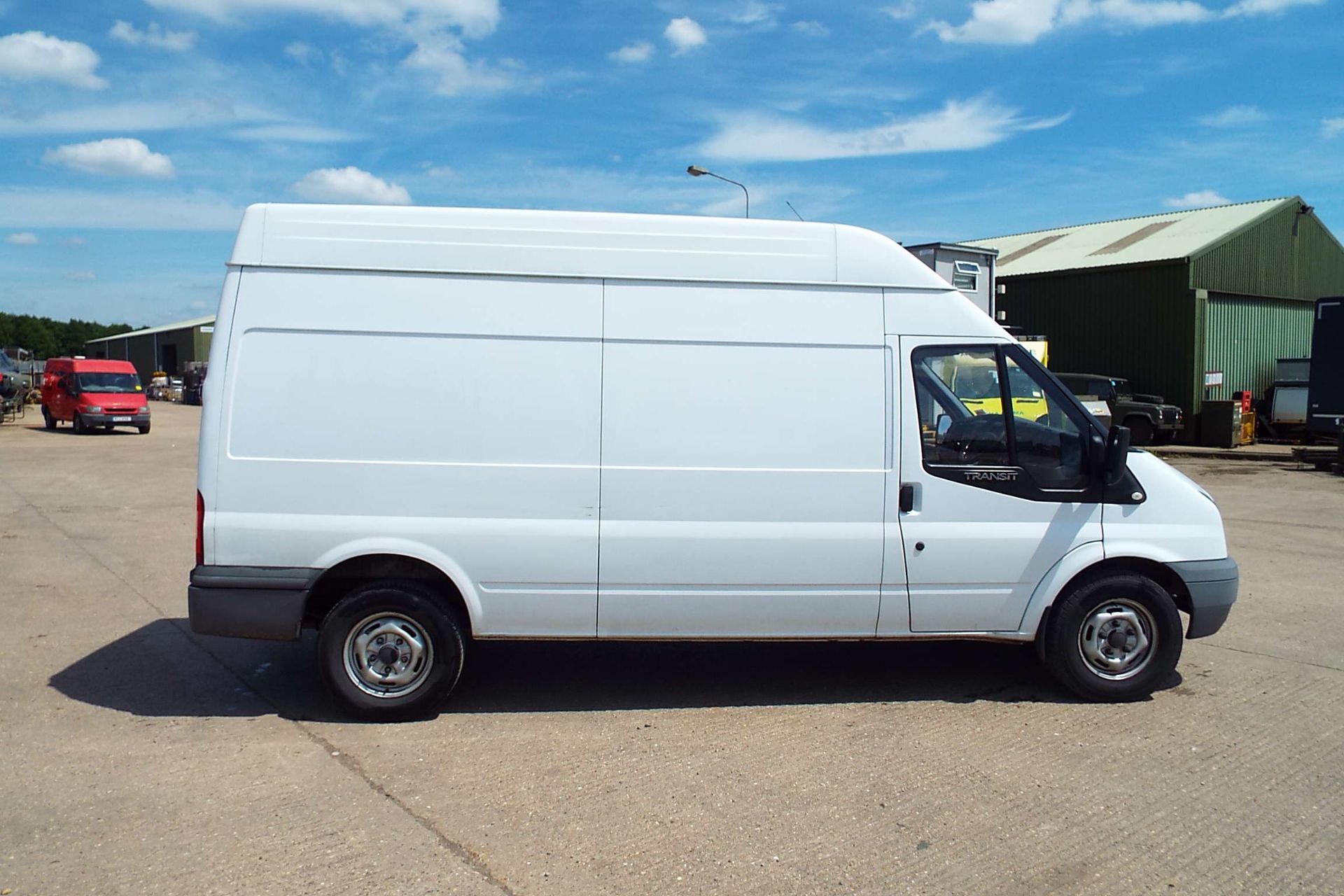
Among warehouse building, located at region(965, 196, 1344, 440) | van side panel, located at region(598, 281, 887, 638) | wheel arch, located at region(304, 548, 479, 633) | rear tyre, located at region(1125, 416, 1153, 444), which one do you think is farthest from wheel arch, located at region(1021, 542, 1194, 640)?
warehouse building, located at region(965, 196, 1344, 440)

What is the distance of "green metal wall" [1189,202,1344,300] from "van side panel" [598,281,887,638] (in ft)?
84.9

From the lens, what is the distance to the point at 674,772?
184 inches

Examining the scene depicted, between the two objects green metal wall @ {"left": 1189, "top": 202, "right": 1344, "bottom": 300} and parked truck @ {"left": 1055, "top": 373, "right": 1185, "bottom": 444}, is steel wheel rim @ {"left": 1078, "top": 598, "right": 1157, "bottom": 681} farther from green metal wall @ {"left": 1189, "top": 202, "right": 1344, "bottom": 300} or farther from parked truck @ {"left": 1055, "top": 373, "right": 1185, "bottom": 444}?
green metal wall @ {"left": 1189, "top": 202, "right": 1344, "bottom": 300}

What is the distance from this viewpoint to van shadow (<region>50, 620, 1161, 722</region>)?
565 cm

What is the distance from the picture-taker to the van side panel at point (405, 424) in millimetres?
5121

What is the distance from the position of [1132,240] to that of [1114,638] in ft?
98.4

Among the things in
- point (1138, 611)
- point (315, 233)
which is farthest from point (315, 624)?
point (1138, 611)

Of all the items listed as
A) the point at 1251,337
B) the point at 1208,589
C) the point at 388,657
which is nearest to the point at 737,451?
the point at 388,657

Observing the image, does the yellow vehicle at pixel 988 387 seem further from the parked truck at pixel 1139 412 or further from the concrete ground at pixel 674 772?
the parked truck at pixel 1139 412

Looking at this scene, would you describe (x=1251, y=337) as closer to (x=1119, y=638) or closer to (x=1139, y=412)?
(x=1139, y=412)

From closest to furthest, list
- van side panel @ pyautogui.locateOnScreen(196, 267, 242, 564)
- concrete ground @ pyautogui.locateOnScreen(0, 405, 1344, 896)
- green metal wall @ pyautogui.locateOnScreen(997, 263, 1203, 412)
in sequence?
concrete ground @ pyautogui.locateOnScreen(0, 405, 1344, 896) < van side panel @ pyautogui.locateOnScreen(196, 267, 242, 564) < green metal wall @ pyautogui.locateOnScreen(997, 263, 1203, 412)

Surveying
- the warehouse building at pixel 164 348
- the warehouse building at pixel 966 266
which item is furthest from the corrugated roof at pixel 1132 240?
the warehouse building at pixel 164 348

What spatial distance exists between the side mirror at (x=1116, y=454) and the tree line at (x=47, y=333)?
154 m

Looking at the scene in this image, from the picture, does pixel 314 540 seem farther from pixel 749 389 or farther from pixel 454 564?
pixel 749 389
